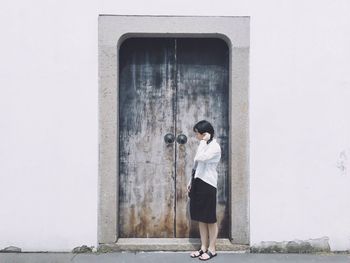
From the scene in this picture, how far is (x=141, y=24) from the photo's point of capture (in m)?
6.28

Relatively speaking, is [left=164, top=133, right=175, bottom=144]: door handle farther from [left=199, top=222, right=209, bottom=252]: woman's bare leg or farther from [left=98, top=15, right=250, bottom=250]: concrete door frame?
[left=199, top=222, right=209, bottom=252]: woman's bare leg

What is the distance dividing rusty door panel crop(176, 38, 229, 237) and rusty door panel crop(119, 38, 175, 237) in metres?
0.10

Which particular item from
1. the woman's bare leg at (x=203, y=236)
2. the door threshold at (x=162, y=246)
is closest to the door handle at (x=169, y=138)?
the woman's bare leg at (x=203, y=236)

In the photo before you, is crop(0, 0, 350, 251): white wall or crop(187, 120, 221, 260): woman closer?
crop(187, 120, 221, 260): woman

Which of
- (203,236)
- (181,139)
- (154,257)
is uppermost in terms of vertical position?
(181,139)

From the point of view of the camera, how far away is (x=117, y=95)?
6344 millimetres

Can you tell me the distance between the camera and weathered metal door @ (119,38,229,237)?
21.7 feet

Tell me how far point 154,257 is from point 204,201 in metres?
0.84

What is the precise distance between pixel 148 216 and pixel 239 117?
156cm

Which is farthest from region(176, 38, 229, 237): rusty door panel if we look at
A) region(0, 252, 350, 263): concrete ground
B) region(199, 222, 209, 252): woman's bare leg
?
region(0, 252, 350, 263): concrete ground
